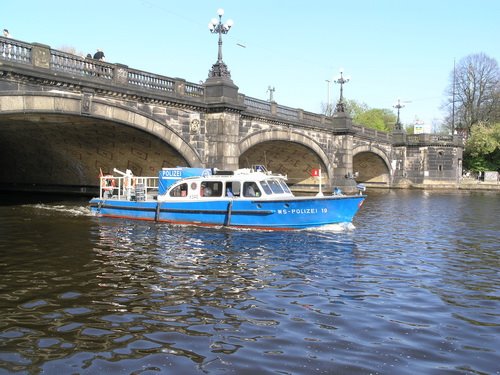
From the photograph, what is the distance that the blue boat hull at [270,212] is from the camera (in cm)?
1669

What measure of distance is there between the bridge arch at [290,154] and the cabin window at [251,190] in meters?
13.4

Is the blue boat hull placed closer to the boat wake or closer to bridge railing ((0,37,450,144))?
the boat wake

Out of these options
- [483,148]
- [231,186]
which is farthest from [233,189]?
[483,148]

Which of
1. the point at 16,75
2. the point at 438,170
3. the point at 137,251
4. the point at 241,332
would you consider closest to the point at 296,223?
the point at 137,251

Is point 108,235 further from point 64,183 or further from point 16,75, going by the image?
point 64,183

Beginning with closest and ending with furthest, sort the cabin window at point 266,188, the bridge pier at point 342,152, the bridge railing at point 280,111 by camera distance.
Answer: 1. the cabin window at point 266,188
2. the bridge railing at point 280,111
3. the bridge pier at point 342,152

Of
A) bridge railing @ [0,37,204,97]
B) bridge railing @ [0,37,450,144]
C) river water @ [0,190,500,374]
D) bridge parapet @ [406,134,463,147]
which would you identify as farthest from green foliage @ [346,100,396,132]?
river water @ [0,190,500,374]

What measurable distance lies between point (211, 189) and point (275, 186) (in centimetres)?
245

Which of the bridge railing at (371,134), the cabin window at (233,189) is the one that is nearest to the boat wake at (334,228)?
the cabin window at (233,189)

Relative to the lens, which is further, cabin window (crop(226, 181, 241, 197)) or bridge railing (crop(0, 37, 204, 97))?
cabin window (crop(226, 181, 241, 197))

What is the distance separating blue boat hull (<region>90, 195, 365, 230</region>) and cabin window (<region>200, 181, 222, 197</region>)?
1.81ft

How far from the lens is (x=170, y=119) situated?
24.0m

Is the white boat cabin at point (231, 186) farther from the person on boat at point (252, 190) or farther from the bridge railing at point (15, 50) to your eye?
the bridge railing at point (15, 50)

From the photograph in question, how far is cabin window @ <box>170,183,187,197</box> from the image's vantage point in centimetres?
1883
